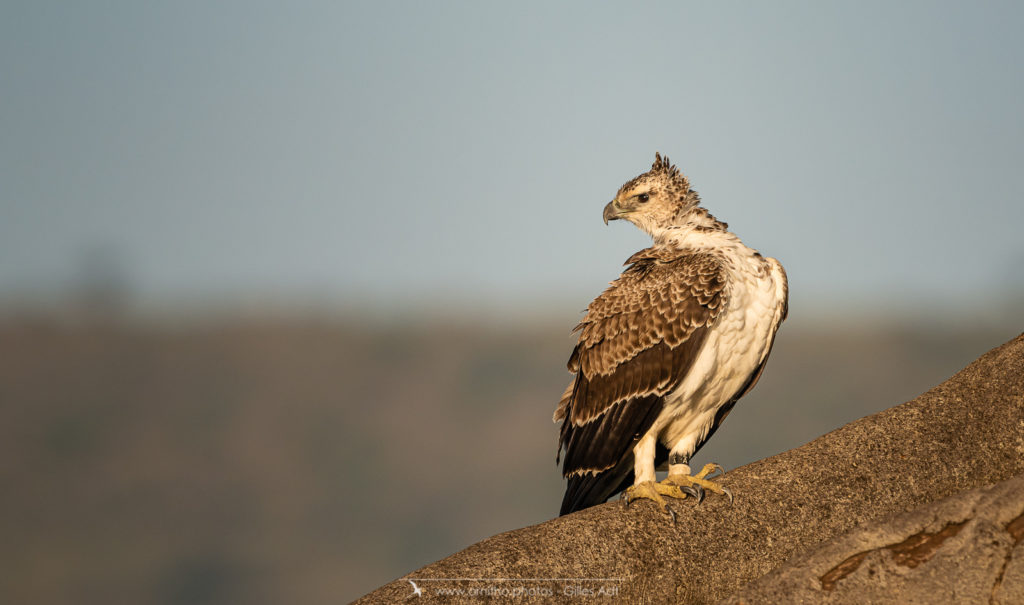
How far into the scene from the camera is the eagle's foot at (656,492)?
8406 millimetres

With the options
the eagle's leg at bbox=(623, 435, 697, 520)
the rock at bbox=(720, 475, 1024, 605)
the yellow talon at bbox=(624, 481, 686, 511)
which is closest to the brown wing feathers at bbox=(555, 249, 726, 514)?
the eagle's leg at bbox=(623, 435, 697, 520)

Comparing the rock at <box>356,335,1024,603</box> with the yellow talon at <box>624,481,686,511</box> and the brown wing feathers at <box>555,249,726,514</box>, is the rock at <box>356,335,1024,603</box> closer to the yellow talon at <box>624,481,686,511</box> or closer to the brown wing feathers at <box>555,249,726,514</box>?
the yellow talon at <box>624,481,686,511</box>

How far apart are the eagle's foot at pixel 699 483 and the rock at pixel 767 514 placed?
93mm

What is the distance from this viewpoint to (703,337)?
8.79 metres

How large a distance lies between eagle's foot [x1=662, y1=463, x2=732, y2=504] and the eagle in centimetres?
1

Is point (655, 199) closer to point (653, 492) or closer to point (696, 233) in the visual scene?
point (696, 233)

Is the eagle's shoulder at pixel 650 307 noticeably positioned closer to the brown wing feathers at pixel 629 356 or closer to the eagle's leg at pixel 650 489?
the brown wing feathers at pixel 629 356

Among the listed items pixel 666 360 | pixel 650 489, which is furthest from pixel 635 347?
pixel 650 489

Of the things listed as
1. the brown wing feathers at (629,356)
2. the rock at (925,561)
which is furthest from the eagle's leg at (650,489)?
the rock at (925,561)

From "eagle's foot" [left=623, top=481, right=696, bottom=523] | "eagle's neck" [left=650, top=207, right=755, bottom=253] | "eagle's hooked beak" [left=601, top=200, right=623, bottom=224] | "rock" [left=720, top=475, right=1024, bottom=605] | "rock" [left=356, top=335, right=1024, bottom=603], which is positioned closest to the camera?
"rock" [left=720, top=475, right=1024, bottom=605]

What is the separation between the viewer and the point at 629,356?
8.98 m

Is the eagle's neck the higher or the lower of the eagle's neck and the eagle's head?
the lower

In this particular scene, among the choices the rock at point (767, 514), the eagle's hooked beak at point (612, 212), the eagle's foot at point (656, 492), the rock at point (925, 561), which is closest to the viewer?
the rock at point (925, 561)

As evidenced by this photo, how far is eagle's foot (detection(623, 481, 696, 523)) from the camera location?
8.41 m
